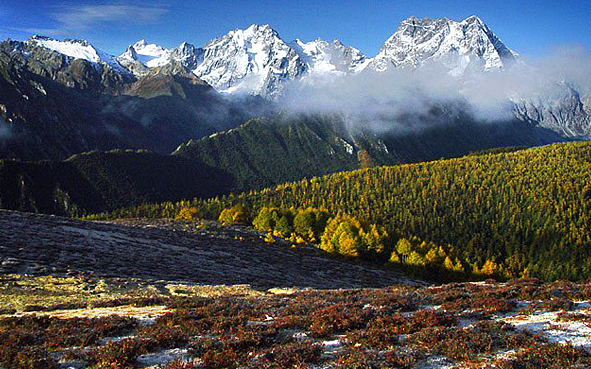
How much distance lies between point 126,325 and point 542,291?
30.1m

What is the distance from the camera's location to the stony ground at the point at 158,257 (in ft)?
153

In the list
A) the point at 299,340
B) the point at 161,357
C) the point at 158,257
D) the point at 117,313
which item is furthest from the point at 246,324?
the point at 158,257

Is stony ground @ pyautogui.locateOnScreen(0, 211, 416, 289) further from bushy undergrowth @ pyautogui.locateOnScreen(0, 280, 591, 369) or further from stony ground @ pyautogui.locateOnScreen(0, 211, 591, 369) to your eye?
bushy undergrowth @ pyautogui.locateOnScreen(0, 280, 591, 369)

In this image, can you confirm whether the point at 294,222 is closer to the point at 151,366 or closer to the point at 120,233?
the point at 120,233

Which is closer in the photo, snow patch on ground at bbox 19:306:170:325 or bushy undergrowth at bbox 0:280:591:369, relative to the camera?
bushy undergrowth at bbox 0:280:591:369

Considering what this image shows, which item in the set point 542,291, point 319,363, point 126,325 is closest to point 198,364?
point 319,363

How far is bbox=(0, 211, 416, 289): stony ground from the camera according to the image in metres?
46.7

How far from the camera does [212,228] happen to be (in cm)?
10719

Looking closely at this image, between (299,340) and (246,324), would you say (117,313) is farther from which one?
(299,340)

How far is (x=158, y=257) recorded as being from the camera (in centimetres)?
5978

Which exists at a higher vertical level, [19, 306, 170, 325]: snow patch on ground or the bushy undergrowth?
the bushy undergrowth

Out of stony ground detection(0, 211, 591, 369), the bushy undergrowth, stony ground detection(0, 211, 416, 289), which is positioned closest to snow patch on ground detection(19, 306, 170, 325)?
stony ground detection(0, 211, 591, 369)

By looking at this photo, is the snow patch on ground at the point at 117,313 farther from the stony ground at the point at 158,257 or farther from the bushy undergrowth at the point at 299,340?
the stony ground at the point at 158,257

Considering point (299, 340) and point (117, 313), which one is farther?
point (117, 313)
